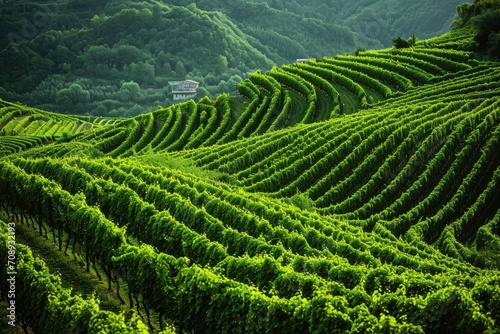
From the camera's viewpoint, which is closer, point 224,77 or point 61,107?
point 61,107

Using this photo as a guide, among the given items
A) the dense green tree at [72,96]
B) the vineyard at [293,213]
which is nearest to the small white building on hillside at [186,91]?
the dense green tree at [72,96]

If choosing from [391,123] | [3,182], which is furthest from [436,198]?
[3,182]

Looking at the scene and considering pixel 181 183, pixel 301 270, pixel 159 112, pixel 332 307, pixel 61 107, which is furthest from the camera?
pixel 61 107

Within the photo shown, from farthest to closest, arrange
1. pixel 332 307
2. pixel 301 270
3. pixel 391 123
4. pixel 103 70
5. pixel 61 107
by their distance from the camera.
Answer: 1. pixel 103 70
2. pixel 61 107
3. pixel 391 123
4. pixel 301 270
5. pixel 332 307

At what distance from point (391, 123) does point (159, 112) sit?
118 ft

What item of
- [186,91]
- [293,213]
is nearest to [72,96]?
[186,91]

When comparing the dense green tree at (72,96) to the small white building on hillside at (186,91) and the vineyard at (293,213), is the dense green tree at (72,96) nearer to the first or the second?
the small white building on hillside at (186,91)


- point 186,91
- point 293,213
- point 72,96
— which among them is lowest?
point 72,96

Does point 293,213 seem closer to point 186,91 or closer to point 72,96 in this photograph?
point 186,91

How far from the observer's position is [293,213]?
124 feet

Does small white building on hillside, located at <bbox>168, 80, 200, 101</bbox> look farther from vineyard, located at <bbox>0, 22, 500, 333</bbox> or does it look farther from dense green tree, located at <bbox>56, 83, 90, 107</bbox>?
vineyard, located at <bbox>0, 22, 500, 333</bbox>

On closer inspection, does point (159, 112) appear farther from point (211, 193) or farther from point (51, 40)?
point (51, 40)

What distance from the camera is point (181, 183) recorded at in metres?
41.8

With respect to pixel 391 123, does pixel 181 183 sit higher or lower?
lower
